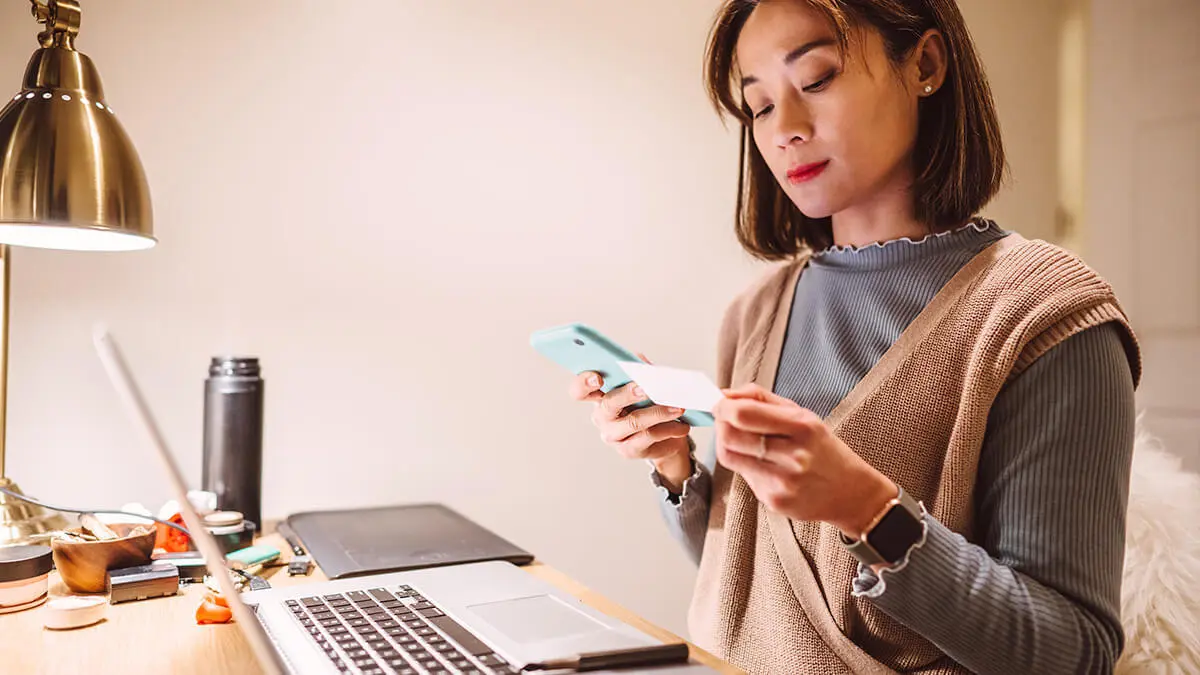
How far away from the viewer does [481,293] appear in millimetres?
1489

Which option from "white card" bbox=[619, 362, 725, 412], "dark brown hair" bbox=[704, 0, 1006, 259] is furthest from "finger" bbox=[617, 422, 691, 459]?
"dark brown hair" bbox=[704, 0, 1006, 259]

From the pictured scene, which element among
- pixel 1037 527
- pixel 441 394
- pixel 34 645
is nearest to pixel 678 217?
pixel 441 394

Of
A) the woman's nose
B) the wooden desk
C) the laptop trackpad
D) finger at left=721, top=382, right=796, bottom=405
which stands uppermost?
the woman's nose

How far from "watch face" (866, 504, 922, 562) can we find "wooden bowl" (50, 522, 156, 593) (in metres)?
0.76

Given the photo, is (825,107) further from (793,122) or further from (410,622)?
(410,622)

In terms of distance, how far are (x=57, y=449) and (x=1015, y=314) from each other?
1.32 metres

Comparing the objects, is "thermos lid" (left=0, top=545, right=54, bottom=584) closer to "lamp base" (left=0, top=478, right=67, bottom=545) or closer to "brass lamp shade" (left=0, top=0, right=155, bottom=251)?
"lamp base" (left=0, top=478, right=67, bottom=545)

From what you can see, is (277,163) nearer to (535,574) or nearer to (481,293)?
(481,293)

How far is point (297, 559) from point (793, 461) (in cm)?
66

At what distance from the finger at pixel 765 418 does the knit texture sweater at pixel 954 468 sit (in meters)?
0.16

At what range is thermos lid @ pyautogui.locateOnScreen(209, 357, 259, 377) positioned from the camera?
3.76ft

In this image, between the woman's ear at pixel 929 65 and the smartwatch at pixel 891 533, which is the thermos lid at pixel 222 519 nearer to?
the smartwatch at pixel 891 533

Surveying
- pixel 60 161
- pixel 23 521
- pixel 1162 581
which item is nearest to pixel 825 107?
pixel 1162 581

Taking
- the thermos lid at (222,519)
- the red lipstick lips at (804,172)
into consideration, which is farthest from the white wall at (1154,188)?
the thermos lid at (222,519)
